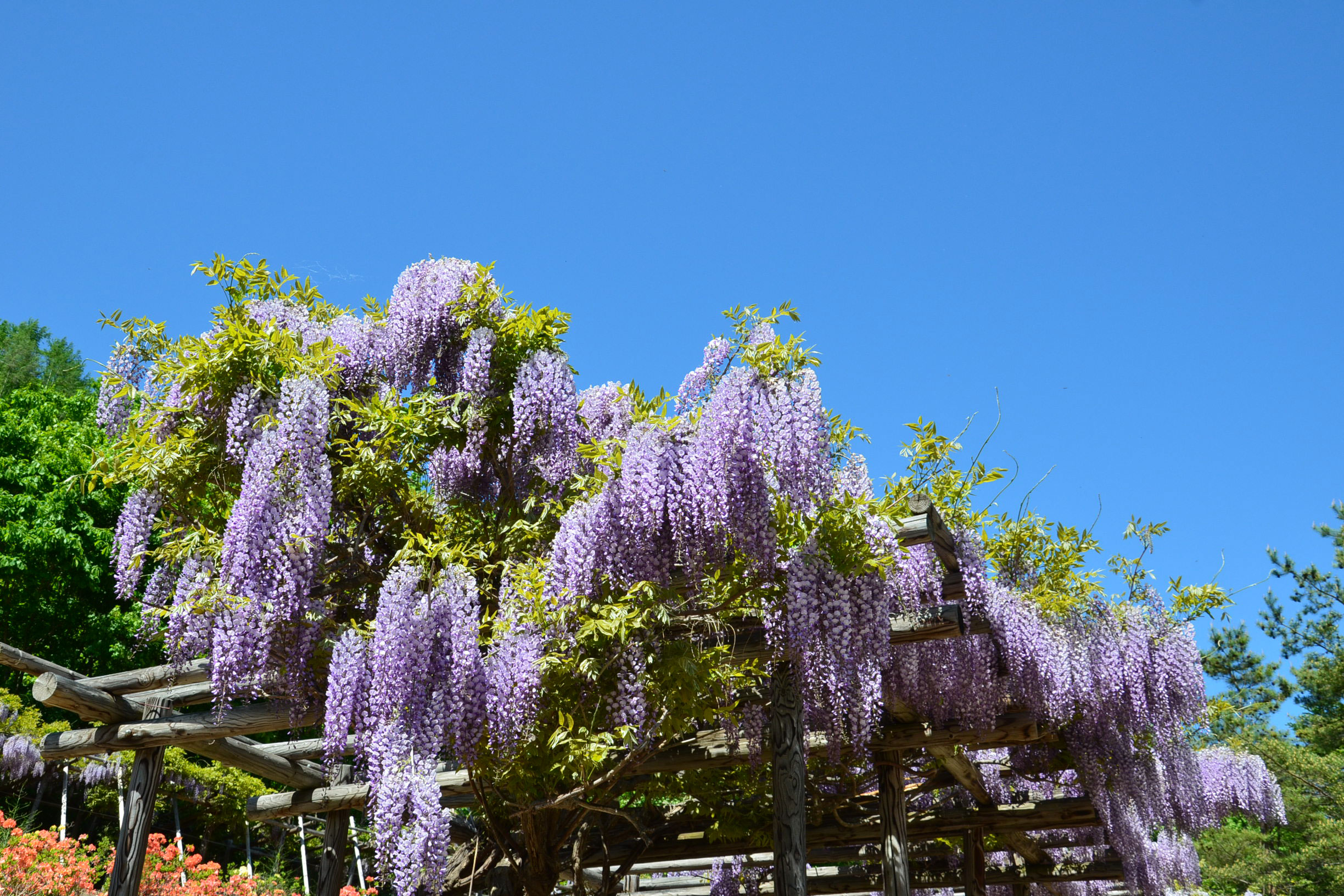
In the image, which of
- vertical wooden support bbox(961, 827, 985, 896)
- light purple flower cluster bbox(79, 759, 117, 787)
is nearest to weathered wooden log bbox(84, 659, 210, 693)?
vertical wooden support bbox(961, 827, 985, 896)

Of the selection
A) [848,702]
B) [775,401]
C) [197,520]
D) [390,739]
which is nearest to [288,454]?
[197,520]

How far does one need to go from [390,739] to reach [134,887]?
3018 millimetres

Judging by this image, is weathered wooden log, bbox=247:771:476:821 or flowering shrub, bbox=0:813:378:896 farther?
flowering shrub, bbox=0:813:378:896

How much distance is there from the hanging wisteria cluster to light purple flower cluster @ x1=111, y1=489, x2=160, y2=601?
24 millimetres

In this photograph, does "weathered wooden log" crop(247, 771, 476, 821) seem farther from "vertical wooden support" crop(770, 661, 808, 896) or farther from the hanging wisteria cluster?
"vertical wooden support" crop(770, 661, 808, 896)

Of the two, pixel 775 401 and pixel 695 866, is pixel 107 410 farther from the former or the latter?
pixel 695 866

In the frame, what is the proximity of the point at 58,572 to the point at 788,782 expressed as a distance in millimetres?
13735

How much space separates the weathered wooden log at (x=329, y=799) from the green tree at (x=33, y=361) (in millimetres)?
17729

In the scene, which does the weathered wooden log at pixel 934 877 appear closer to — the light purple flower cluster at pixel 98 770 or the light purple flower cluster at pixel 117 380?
the light purple flower cluster at pixel 98 770

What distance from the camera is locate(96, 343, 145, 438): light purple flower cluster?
19.3 feet

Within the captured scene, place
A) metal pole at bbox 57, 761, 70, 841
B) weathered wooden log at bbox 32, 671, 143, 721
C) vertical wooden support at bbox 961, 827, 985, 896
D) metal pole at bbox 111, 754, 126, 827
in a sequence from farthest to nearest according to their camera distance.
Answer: metal pole at bbox 111, 754, 126, 827 → metal pole at bbox 57, 761, 70, 841 → vertical wooden support at bbox 961, 827, 985, 896 → weathered wooden log at bbox 32, 671, 143, 721

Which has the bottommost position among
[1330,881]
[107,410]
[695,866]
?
[1330,881]

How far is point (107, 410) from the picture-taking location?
5.97 meters

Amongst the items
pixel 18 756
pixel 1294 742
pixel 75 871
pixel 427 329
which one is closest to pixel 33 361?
pixel 18 756
